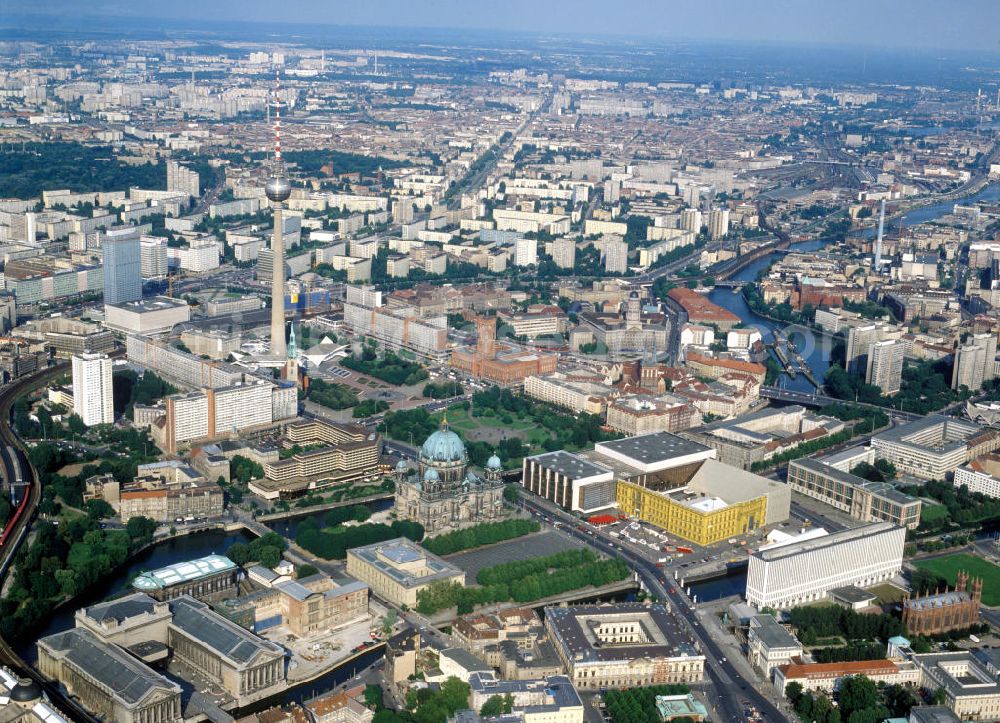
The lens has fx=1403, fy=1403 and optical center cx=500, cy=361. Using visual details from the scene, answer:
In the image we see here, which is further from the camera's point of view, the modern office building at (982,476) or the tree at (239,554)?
the modern office building at (982,476)

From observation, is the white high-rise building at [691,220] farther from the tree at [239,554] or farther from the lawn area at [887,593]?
the tree at [239,554]

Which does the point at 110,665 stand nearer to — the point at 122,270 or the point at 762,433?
the point at 762,433

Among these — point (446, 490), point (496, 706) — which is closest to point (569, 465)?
point (446, 490)

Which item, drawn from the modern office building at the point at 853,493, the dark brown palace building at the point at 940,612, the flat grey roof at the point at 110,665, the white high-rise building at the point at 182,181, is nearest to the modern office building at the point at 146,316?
the modern office building at the point at 853,493

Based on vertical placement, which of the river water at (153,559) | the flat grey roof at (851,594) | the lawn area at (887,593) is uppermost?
the flat grey roof at (851,594)

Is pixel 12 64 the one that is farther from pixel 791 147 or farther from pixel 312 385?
pixel 312 385

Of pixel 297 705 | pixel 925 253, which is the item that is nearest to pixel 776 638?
pixel 297 705
